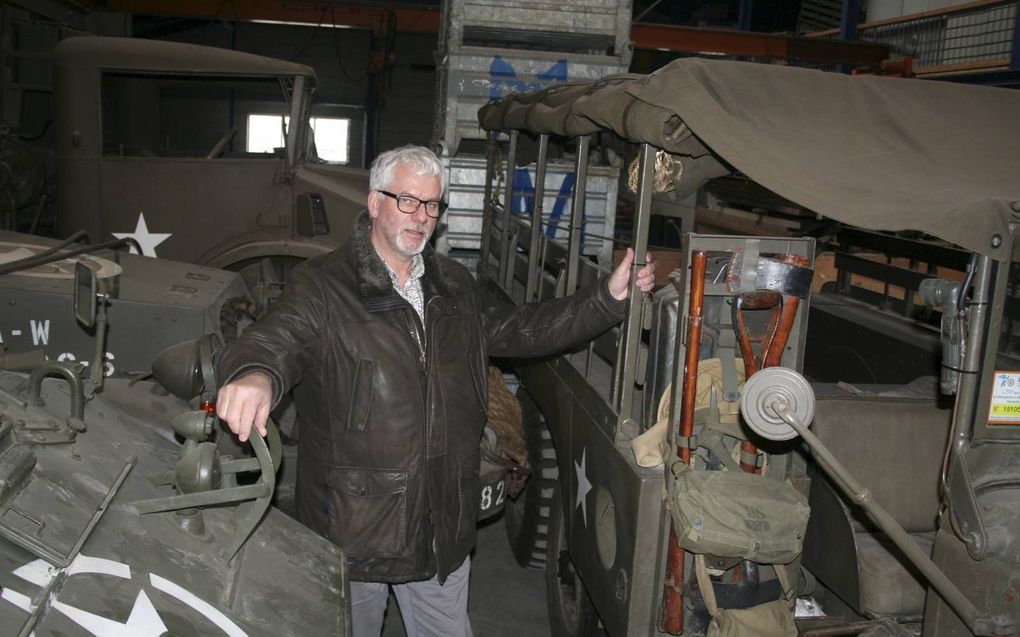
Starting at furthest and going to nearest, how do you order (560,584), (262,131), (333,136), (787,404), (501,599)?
1. (333,136)
2. (262,131)
3. (501,599)
4. (560,584)
5. (787,404)

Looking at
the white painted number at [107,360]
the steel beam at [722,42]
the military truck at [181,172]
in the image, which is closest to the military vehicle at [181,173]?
the military truck at [181,172]

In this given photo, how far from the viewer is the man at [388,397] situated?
8.37 feet

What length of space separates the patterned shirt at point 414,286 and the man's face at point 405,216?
0.25ft

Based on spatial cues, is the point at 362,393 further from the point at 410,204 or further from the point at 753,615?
the point at 753,615

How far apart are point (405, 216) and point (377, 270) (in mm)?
176

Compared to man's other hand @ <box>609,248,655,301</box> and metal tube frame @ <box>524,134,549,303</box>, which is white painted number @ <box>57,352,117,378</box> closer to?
metal tube frame @ <box>524,134,549,303</box>

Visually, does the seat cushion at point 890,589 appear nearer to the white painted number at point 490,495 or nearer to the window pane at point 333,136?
the white painted number at point 490,495

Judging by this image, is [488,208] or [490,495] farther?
[488,208]

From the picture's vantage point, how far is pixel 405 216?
8.56ft

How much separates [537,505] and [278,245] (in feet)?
10.6

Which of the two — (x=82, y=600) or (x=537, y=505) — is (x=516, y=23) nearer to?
(x=537, y=505)

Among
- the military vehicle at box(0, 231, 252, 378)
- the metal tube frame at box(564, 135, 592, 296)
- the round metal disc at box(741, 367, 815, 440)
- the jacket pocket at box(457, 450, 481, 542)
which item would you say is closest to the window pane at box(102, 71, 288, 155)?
the military vehicle at box(0, 231, 252, 378)

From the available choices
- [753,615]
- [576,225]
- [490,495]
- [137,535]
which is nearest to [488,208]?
[576,225]

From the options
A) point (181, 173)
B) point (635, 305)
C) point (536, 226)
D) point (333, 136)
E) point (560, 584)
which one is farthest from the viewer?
point (333, 136)
